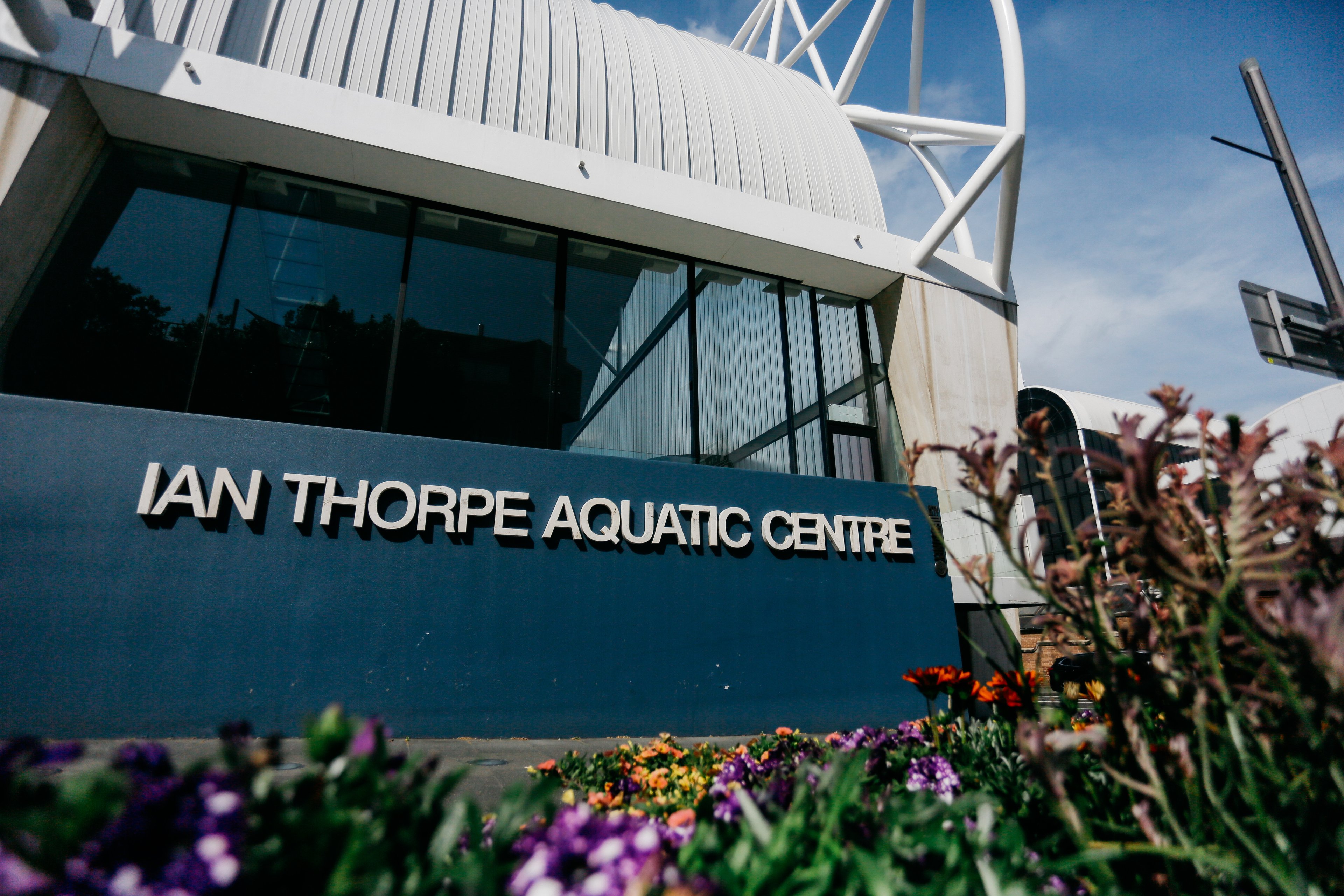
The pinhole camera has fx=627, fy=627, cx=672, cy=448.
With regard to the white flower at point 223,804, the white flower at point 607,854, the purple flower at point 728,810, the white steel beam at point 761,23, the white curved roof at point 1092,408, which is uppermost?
the white steel beam at point 761,23

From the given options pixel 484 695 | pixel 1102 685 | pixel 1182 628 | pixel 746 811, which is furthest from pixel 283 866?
pixel 484 695

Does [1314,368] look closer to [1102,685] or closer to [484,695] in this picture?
[1102,685]

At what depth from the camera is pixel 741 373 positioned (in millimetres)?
8039

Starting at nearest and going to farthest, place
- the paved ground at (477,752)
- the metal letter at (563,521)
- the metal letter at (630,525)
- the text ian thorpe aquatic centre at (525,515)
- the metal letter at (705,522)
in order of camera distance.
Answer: the paved ground at (477,752)
the text ian thorpe aquatic centre at (525,515)
the metal letter at (563,521)
the metal letter at (630,525)
the metal letter at (705,522)

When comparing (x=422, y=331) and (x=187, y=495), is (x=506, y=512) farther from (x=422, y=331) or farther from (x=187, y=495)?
(x=187, y=495)

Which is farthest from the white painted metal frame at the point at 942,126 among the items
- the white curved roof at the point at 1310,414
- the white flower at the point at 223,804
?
the white curved roof at the point at 1310,414

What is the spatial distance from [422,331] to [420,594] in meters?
2.85

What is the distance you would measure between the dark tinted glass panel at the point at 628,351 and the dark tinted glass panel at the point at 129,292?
11.8 feet

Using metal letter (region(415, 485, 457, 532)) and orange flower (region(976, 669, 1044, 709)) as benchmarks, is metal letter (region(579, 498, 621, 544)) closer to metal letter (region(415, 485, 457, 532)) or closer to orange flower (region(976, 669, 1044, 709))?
metal letter (region(415, 485, 457, 532))

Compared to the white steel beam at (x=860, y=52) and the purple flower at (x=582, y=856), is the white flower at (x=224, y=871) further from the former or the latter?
the white steel beam at (x=860, y=52)

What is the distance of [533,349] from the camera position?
7.07 metres

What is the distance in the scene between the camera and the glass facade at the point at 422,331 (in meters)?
5.83

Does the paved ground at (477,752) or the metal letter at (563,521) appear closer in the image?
the paved ground at (477,752)

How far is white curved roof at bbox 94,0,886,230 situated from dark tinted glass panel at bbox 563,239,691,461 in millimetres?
1320
